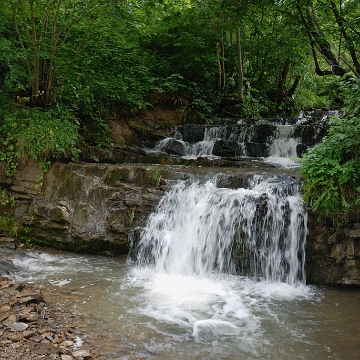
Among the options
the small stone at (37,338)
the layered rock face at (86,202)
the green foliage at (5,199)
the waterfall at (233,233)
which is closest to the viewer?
the small stone at (37,338)

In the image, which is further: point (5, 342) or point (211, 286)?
point (211, 286)

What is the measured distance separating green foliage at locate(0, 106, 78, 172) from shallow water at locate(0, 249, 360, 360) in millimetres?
2364

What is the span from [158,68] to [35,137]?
6621mm

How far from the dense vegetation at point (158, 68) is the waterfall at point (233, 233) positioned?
69 centimetres

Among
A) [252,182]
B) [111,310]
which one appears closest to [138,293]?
[111,310]

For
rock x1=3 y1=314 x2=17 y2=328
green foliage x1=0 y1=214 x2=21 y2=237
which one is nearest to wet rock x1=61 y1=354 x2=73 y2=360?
rock x1=3 y1=314 x2=17 y2=328

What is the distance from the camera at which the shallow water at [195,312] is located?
396 cm

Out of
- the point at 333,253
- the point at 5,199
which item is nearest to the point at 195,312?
the point at 333,253

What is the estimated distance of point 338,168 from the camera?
5.59 m

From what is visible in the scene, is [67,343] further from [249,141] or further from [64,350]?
[249,141]

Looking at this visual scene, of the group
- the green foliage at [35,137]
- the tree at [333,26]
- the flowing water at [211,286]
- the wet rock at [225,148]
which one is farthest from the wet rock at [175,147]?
the tree at [333,26]

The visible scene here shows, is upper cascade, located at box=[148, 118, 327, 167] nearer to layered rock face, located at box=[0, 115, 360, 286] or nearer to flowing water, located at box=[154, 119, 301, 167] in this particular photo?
flowing water, located at box=[154, 119, 301, 167]

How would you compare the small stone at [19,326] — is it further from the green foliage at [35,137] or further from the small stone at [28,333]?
the green foliage at [35,137]

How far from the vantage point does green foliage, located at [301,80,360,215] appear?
220 inches
